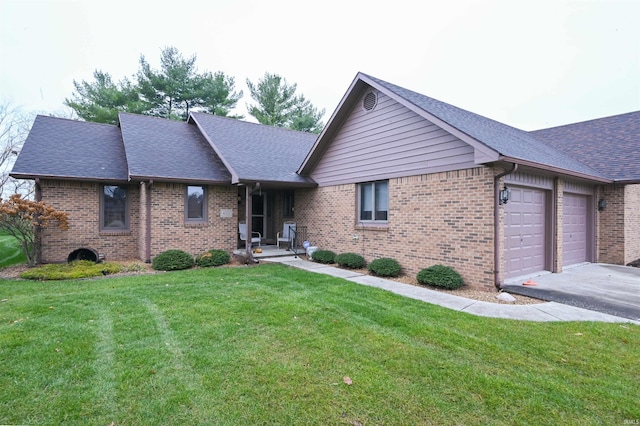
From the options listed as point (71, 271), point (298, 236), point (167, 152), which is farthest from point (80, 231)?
point (298, 236)

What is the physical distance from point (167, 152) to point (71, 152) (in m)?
2.97

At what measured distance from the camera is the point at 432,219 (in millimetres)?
7680

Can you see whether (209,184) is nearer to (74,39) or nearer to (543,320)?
(543,320)

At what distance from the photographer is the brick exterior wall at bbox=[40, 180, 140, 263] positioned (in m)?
9.80

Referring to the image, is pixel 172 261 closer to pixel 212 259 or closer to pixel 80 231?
pixel 212 259

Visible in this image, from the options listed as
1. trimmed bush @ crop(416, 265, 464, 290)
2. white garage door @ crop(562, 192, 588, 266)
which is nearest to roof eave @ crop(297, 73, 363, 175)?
trimmed bush @ crop(416, 265, 464, 290)

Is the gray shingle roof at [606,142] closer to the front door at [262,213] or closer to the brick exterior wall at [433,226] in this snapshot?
the brick exterior wall at [433,226]

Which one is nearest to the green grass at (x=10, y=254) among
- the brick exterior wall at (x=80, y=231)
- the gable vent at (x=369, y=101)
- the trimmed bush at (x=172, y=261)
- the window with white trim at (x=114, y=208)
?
the brick exterior wall at (x=80, y=231)

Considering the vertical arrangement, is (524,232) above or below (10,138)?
below

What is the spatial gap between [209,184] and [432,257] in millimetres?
7429

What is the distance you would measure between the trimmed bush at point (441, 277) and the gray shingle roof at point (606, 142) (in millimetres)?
7263

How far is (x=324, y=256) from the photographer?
33.9 feet

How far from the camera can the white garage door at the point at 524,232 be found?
23.8ft

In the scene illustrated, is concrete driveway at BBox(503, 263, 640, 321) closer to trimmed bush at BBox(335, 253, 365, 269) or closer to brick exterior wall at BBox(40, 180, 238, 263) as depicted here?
trimmed bush at BBox(335, 253, 365, 269)
